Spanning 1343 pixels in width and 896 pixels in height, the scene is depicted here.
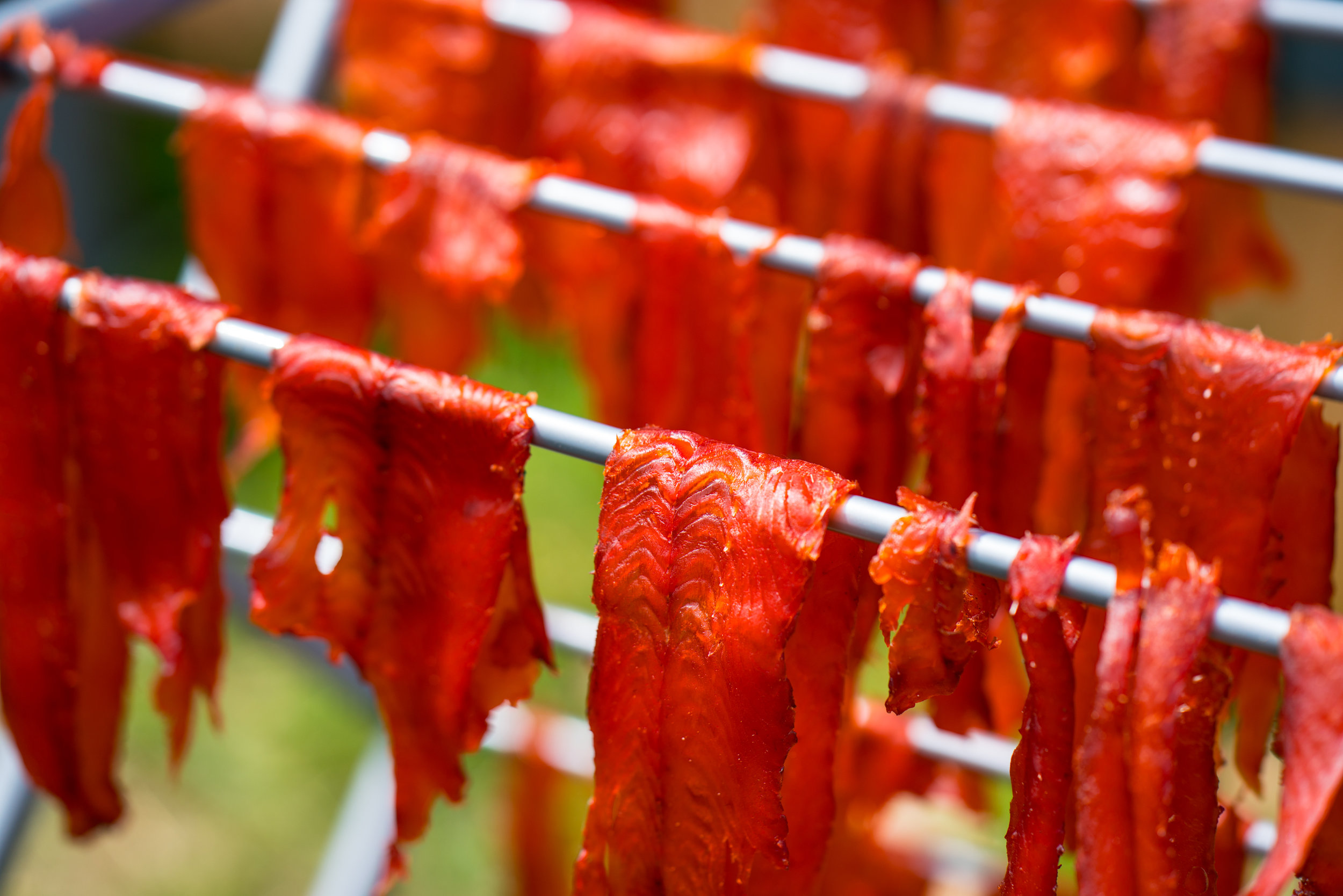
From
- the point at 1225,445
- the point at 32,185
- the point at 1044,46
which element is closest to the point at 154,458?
the point at 32,185

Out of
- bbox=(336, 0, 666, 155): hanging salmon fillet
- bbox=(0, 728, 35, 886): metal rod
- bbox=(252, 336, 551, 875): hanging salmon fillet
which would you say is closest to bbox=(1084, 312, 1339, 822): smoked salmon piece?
bbox=(252, 336, 551, 875): hanging salmon fillet

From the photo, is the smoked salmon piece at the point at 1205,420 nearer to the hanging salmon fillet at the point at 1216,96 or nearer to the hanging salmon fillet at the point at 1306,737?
the hanging salmon fillet at the point at 1306,737

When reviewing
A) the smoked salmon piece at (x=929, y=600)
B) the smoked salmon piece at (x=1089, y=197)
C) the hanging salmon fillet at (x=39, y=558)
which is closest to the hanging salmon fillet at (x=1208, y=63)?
the smoked salmon piece at (x=1089, y=197)

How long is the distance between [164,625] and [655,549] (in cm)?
46

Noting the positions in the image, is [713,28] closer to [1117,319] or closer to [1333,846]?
[1117,319]

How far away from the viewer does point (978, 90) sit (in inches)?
49.7

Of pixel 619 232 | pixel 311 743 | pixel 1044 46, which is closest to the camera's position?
pixel 619 232

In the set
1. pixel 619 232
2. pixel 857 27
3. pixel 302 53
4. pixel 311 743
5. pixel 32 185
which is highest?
pixel 857 27

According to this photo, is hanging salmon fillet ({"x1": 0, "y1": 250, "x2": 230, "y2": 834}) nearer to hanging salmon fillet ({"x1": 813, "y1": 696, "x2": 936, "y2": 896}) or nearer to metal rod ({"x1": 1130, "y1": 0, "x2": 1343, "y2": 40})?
hanging salmon fillet ({"x1": 813, "y1": 696, "x2": 936, "y2": 896})

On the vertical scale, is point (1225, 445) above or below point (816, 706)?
above

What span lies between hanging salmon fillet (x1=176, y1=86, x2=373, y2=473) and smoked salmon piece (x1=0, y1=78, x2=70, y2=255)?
13cm

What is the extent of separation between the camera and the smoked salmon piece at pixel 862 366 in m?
0.93

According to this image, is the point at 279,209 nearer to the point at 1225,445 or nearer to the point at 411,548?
the point at 411,548

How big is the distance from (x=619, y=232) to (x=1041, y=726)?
1.79 feet
